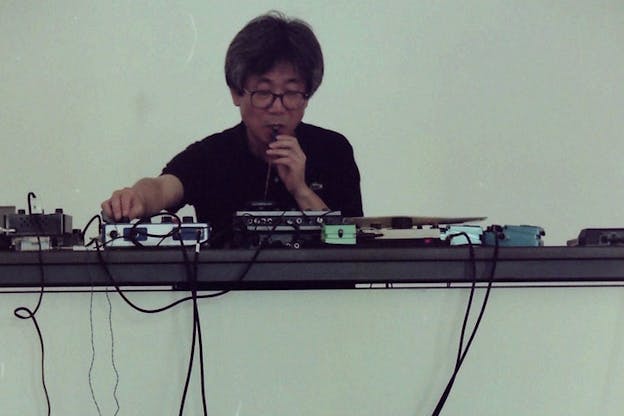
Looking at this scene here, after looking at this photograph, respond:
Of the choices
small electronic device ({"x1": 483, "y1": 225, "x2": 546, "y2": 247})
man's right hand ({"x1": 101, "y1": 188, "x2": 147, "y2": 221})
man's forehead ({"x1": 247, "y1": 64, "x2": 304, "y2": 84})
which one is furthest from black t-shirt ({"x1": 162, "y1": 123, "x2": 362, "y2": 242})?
small electronic device ({"x1": 483, "y1": 225, "x2": 546, "y2": 247})

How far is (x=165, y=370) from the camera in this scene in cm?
117

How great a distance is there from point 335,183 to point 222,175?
29cm

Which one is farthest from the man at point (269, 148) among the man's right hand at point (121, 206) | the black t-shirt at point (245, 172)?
the man's right hand at point (121, 206)

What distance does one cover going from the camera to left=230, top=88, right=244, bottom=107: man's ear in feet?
6.00

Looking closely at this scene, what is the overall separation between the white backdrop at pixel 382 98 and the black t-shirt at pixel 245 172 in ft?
0.10

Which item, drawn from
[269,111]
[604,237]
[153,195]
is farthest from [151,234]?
[269,111]

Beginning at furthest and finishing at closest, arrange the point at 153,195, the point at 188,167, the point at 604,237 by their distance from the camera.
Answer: the point at 188,167 < the point at 153,195 < the point at 604,237

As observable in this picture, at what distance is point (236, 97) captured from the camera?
183 centimetres

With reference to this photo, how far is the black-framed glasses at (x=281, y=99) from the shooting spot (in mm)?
1829

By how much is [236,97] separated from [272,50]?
0.52 feet

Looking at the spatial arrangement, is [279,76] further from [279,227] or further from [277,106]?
[279,227]

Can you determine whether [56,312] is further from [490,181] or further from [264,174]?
[490,181]

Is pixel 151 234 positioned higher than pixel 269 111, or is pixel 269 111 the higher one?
pixel 269 111

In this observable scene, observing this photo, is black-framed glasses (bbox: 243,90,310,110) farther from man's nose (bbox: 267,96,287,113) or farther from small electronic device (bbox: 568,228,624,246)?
small electronic device (bbox: 568,228,624,246)
